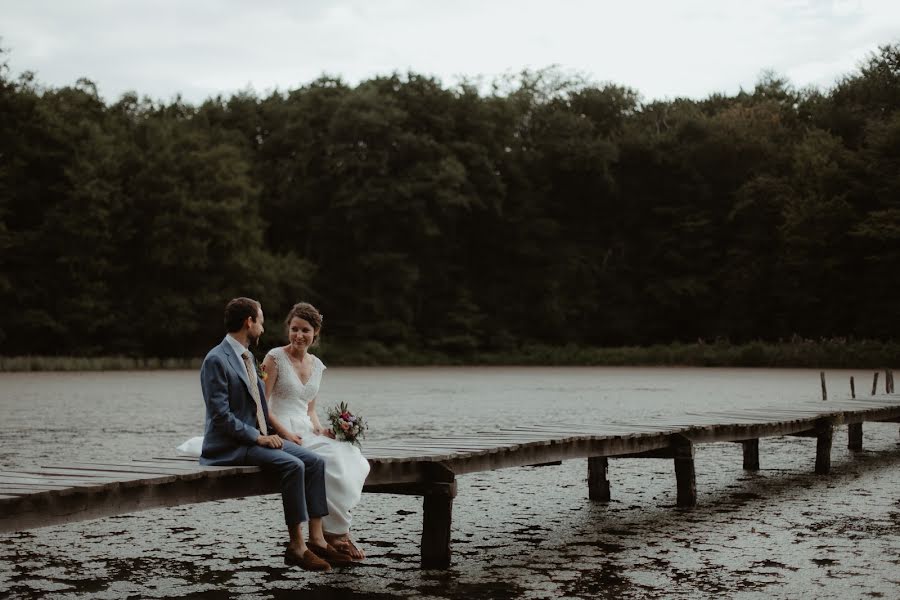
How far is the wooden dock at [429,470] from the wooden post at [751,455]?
63 mm

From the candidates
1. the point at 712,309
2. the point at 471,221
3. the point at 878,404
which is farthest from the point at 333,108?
the point at 878,404

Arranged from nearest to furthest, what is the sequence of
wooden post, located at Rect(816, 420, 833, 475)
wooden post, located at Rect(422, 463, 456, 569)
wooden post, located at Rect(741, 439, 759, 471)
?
wooden post, located at Rect(422, 463, 456, 569) < wooden post, located at Rect(816, 420, 833, 475) < wooden post, located at Rect(741, 439, 759, 471)

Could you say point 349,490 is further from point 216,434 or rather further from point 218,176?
point 218,176

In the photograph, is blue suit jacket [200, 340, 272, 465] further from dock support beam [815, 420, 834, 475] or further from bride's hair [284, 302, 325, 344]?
dock support beam [815, 420, 834, 475]

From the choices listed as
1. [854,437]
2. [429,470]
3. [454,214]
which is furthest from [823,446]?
[454,214]

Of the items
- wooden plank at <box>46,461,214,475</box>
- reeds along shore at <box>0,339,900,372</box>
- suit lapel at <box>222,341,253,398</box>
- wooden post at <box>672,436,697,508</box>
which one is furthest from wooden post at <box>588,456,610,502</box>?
reeds along shore at <box>0,339,900,372</box>

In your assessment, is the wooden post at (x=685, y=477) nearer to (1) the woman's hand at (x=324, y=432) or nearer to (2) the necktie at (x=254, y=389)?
(1) the woman's hand at (x=324, y=432)

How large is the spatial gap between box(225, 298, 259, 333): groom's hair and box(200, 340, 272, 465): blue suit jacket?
0.37ft

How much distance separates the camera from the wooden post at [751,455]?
1243cm

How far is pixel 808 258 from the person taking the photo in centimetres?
5272

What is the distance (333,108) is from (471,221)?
9772mm

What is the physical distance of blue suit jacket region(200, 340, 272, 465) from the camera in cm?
668

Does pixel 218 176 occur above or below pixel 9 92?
below

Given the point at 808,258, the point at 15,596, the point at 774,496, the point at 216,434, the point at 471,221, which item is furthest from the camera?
the point at 471,221
